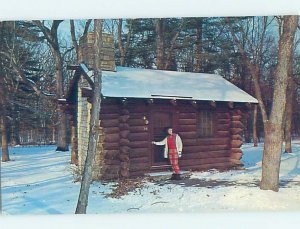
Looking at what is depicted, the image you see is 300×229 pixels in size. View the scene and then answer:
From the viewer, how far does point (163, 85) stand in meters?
4.41

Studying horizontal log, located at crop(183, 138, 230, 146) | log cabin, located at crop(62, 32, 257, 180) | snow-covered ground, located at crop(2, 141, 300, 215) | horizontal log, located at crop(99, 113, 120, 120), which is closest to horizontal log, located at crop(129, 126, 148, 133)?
log cabin, located at crop(62, 32, 257, 180)

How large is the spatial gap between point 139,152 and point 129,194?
1.61ft

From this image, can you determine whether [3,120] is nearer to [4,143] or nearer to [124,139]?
[4,143]

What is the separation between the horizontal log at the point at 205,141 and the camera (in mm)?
4531

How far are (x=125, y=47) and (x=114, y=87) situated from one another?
426 millimetres

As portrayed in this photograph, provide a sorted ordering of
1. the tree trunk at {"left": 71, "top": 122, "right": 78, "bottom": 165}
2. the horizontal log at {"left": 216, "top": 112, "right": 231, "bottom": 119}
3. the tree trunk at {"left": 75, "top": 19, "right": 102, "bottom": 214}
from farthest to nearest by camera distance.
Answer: the horizontal log at {"left": 216, "top": 112, "right": 231, "bottom": 119} < the tree trunk at {"left": 71, "top": 122, "right": 78, "bottom": 165} < the tree trunk at {"left": 75, "top": 19, "right": 102, "bottom": 214}

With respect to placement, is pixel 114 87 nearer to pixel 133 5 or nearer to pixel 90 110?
pixel 90 110

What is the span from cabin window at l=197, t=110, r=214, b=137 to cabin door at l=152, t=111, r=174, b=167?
354 mm

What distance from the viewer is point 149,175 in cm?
445

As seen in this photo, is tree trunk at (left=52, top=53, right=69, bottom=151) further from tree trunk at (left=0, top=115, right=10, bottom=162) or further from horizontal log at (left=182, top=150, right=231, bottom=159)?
horizontal log at (left=182, top=150, right=231, bottom=159)

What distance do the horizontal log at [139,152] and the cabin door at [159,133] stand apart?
0.08 m

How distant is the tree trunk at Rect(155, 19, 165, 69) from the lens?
13.8ft

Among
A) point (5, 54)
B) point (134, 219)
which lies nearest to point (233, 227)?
point (134, 219)

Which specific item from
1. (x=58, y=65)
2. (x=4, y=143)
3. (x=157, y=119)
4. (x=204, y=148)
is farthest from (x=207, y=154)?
(x=4, y=143)
